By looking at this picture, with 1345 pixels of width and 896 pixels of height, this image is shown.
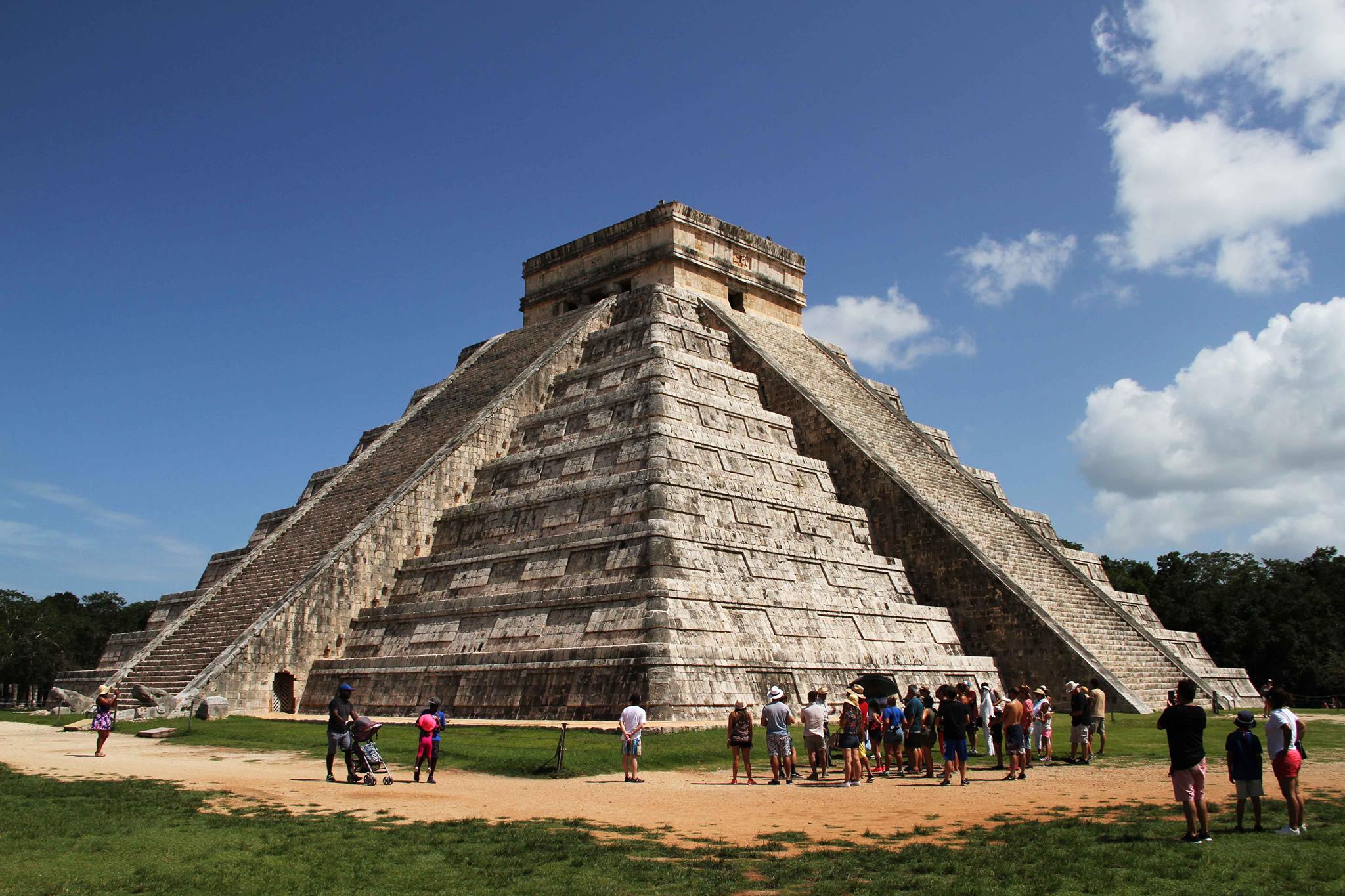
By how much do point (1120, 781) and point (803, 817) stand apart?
4171mm

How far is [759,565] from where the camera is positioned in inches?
710

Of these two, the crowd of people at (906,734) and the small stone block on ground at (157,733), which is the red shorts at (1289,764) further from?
the small stone block on ground at (157,733)

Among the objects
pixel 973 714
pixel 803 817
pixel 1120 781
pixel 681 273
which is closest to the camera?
pixel 803 817

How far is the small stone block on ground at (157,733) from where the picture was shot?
628 inches

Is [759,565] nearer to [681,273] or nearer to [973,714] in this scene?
[973,714]

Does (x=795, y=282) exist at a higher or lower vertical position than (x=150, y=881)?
higher

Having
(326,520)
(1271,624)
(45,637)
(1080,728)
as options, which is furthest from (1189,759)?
(45,637)

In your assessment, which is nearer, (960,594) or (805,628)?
(805,628)

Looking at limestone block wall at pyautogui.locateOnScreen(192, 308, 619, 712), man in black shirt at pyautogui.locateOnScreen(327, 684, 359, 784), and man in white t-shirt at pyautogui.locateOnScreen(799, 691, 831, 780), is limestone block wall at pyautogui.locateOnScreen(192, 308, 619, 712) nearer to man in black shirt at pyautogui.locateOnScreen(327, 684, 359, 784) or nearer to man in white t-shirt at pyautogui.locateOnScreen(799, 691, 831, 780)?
man in black shirt at pyautogui.locateOnScreen(327, 684, 359, 784)

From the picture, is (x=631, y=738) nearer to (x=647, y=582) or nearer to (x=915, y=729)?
(x=915, y=729)

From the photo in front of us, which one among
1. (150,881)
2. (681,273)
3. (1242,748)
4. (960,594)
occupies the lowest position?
(150,881)

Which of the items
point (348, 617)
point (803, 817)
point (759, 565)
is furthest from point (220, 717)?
point (803, 817)

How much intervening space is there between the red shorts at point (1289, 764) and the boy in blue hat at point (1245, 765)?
0.14m

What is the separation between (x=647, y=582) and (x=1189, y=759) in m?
9.17
